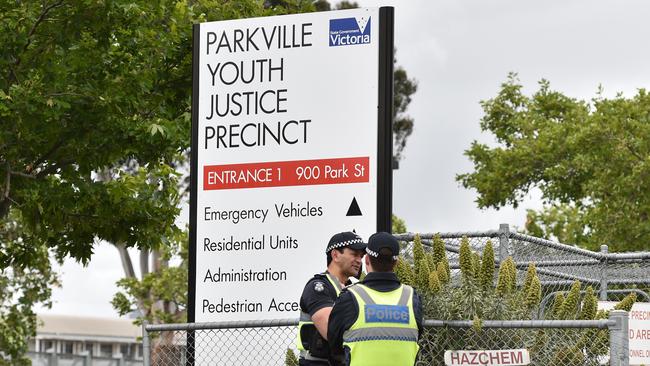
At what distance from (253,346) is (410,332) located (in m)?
2.82

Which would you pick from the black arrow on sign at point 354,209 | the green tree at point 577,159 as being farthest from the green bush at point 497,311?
the green tree at point 577,159

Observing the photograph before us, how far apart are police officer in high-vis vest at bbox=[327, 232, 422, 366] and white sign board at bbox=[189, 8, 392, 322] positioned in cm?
231

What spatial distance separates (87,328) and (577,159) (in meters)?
70.7

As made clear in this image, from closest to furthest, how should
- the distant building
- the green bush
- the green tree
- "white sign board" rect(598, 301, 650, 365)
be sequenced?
1. the green bush
2. "white sign board" rect(598, 301, 650, 365)
3. the green tree
4. the distant building

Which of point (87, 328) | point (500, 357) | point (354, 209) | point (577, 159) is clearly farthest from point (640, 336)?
point (87, 328)

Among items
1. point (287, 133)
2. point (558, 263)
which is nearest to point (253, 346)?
point (287, 133)

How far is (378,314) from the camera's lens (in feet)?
24.8

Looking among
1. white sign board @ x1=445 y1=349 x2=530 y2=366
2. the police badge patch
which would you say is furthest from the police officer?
white sign board @ x1=445 y1=349 x2=530 y2=366

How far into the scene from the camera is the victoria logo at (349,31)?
33.6 feet

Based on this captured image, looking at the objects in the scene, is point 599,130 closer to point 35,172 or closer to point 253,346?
point 35,172

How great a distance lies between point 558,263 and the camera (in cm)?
1196

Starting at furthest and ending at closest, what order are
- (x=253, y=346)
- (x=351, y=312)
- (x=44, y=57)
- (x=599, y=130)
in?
(x=599, y=130), (x=44, y=57), (x=253, y=346), (x=351, y=312)

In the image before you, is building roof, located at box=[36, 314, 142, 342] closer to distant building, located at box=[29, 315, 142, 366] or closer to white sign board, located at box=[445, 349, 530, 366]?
distant building, located at box=[29, 315, 142, 366]

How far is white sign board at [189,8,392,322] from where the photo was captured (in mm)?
10117
